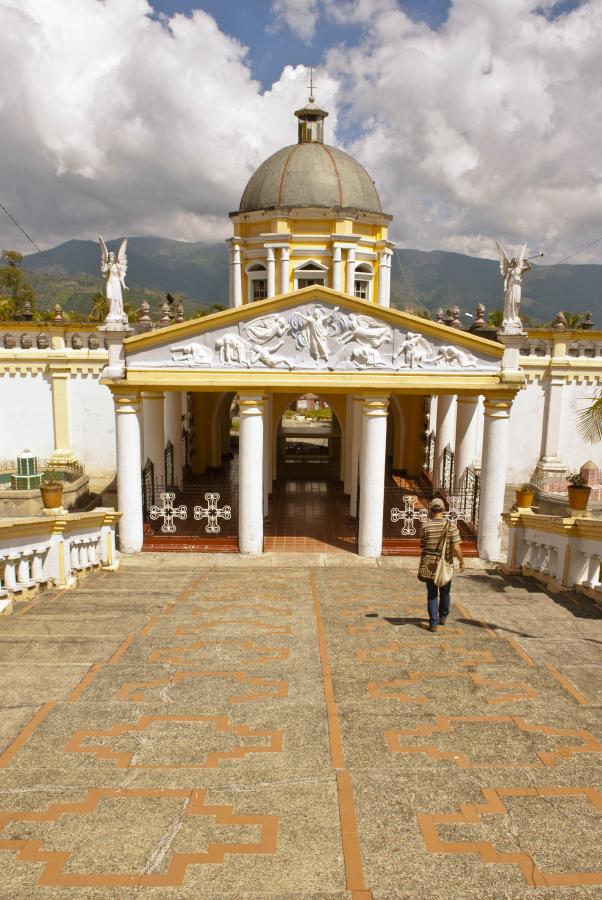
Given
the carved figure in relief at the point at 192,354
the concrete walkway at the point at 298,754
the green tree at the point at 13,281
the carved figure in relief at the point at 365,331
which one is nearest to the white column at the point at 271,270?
the carved figure in relief at the point at 192,354

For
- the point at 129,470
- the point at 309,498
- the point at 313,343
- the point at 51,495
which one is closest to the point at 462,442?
the point at 309,498

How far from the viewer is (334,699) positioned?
6457mm

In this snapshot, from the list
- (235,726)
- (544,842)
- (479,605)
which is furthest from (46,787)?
(479,605)

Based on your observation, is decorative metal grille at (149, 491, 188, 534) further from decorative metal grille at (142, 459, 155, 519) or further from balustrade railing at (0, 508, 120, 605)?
balustrade railing at (0, 508, 120, 605)

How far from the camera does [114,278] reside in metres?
14.5

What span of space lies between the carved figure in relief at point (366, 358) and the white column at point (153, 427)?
239 inches

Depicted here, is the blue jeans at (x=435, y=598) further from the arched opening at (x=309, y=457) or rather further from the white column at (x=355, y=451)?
the arched opening at (x=309, y=457)

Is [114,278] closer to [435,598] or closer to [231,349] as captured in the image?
[231,349]

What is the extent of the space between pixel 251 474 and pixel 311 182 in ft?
38.0

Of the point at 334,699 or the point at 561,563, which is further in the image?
the point at 561,563

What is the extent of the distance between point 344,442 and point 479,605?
12.3 meters

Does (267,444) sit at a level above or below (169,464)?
above

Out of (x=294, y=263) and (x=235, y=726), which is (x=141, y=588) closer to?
(x=235, y=726)

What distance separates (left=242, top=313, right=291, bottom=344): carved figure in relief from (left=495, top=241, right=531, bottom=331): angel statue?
17.1 ft
